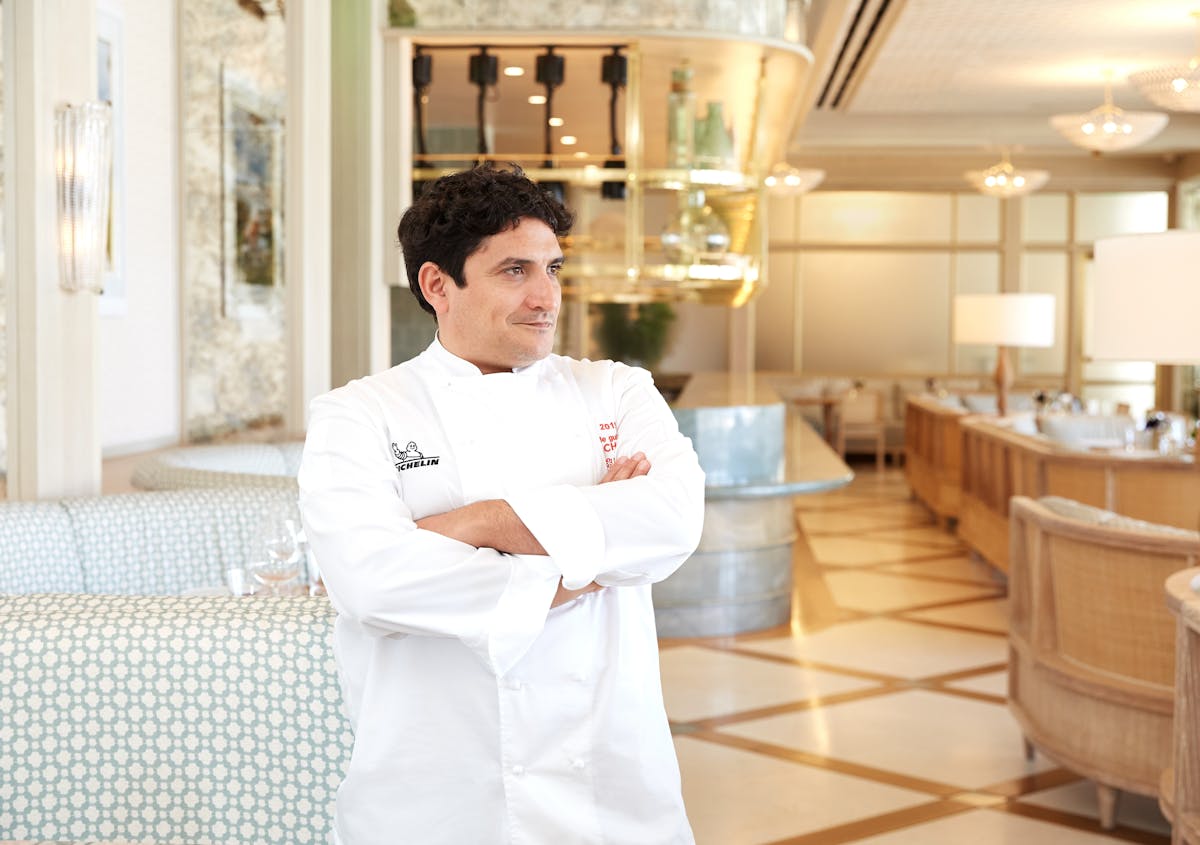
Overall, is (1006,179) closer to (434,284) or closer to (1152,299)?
(1152,299)

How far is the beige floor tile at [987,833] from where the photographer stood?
3.68 m

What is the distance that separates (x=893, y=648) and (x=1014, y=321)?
3.74m

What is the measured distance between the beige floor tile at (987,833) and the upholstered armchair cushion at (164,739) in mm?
1971

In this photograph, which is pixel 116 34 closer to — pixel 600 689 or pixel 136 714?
pixel 136 714

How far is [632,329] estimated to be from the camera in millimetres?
14750

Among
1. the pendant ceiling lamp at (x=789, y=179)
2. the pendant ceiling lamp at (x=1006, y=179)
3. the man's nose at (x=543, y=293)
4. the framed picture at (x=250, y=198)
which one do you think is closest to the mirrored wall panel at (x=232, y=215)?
the framed picture at (x=250, y=198)

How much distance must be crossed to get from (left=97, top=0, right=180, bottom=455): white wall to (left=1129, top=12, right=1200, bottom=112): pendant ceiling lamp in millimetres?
5656

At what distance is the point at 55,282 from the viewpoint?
356cm

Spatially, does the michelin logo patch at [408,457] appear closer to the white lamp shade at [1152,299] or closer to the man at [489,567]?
the man at [489,567]

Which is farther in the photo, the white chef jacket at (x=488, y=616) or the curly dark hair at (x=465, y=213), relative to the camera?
the curly dark hair at (x=465, y=213)

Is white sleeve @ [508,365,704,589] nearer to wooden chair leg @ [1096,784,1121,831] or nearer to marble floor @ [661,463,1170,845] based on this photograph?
marble floor @ [661,463,1170,845]

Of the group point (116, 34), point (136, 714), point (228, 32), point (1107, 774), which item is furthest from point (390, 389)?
point (228, 32)

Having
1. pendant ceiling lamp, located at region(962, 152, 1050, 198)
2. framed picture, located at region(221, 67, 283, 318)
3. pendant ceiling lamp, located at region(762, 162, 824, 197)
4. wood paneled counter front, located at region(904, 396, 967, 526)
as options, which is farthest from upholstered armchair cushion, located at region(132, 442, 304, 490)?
pendant ceiling lamp, located at region(962, 152, 1050, 198)

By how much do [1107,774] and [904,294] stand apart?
12.7 meters
